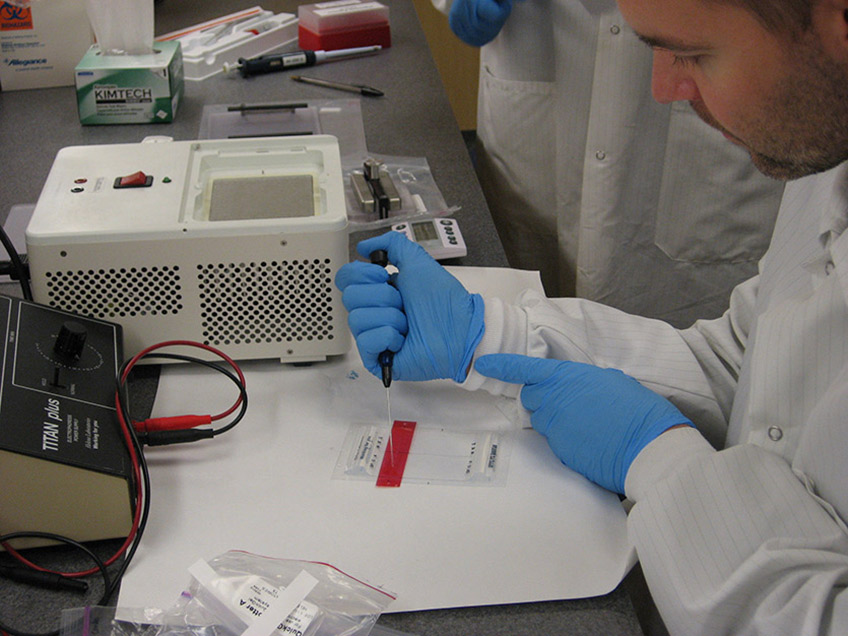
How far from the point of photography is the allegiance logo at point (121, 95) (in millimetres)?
1603

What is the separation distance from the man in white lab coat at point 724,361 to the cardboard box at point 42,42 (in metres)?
1.07

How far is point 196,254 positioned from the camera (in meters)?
0.94

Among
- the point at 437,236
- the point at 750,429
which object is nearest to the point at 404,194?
the point at 437,236

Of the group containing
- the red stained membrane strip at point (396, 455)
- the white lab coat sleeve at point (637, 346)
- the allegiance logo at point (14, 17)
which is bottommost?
the red stained membrane strip at point (396, 455)

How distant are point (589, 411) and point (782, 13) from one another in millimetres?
436

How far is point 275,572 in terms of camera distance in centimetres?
74

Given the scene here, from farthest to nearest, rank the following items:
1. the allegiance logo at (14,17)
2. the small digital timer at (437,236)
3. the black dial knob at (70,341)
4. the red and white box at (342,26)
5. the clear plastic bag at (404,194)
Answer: the red and white box at (342,26) → the allegiance logo at (14,17) → the clear plastic bag at (404,194) → the small digital timer at (437,236) → the black dial knob at (70,341)

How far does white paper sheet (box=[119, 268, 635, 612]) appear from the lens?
0.76 m

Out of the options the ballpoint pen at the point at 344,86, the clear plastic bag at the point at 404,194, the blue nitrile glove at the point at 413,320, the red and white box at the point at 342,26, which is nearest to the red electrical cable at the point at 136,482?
the blue nitrile glove at the point at 413,320

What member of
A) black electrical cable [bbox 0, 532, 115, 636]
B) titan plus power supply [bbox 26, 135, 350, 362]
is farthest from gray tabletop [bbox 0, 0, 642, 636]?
titan plus power supply [bbox 26, 135, 350, 362]

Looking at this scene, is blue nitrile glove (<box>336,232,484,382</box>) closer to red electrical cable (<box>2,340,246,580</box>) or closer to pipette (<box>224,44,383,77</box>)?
red electrical cable (<box>2,340,246,580</box>)

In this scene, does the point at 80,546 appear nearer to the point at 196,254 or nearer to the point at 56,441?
the point at 56,441

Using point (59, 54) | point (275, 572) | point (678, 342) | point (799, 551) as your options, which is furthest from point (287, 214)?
point (59, 54)

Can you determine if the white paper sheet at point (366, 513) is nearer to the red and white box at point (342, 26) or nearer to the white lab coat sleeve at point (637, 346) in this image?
the white lab coat sleeve at point (637, 346)
